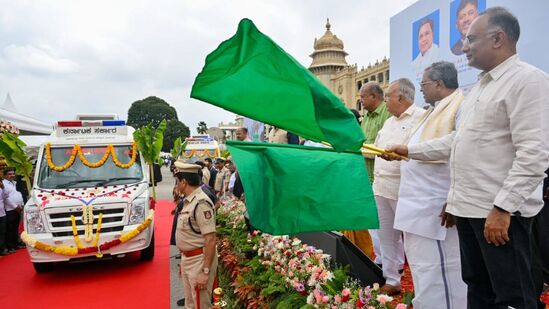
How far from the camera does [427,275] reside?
2625mm

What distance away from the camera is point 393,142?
11.3 ft

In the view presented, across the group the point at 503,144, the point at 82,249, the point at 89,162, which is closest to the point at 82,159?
the point at 89,162

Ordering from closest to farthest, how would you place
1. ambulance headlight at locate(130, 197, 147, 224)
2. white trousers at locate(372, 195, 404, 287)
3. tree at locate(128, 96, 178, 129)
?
white trousers at locate(372, 195, 404, 287) → ambulance headlight at locate(130, 197, 147, 224) → tree at locate(128, 96, 178, 129)

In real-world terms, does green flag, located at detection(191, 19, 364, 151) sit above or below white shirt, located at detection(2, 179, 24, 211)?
above

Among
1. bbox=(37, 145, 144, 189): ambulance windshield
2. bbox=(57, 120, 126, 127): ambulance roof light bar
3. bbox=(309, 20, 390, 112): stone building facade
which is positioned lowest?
bbox=(37, 145, 144, 189): ambulance windshield

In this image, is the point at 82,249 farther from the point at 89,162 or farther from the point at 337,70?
the point at 337,70

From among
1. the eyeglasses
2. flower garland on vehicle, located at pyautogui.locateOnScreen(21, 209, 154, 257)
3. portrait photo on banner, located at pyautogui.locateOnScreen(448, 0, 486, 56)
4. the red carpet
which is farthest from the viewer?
flower garland on vehicle, located at pyautogui.locateOnScreen(21, 209, 154, 257)

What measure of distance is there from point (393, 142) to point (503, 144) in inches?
57.9

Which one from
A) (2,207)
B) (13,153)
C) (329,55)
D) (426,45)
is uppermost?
(329,55)

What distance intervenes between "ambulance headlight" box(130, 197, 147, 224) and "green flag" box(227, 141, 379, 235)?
16.0 feet

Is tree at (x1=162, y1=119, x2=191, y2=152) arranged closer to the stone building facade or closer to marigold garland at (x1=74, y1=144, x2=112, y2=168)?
the stone building facade

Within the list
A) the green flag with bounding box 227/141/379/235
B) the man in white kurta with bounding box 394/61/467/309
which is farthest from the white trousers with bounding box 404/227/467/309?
the green flag with bounding box 227/141/379/235

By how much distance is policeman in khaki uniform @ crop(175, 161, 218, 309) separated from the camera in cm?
374

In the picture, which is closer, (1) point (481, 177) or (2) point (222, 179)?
(1) point (481, 177)
